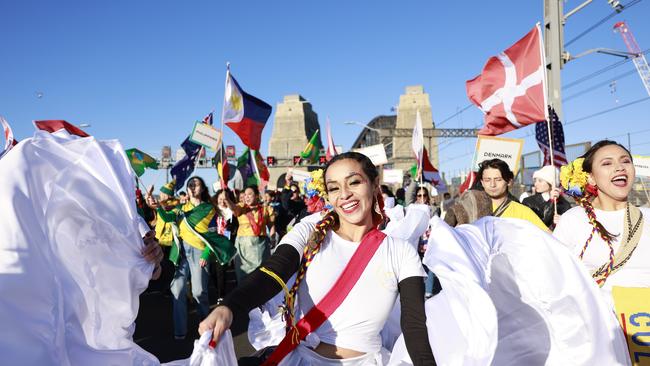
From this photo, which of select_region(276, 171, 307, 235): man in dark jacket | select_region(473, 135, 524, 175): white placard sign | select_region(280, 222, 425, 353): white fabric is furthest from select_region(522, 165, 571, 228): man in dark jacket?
select_region(276, 171, 307, 235): man in dark jacket

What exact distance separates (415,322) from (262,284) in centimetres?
65

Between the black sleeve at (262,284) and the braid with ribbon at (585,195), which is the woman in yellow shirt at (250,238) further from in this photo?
the black sleeve at (262,284)

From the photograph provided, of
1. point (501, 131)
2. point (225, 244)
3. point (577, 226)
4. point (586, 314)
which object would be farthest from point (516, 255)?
point (225, 244)

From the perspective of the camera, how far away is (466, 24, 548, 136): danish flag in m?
5.71

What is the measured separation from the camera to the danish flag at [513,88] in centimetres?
571

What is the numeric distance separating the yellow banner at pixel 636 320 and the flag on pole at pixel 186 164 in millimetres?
8780

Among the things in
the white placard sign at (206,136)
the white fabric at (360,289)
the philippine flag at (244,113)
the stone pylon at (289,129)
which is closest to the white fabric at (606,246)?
the white fabric at (360,289)

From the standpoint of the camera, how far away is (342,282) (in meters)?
2.17

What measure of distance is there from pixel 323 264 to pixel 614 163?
1.98 metres

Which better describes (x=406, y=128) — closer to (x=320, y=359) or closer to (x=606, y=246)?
(x=606, y=246)

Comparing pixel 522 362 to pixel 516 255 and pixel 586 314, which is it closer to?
pixel 586 314

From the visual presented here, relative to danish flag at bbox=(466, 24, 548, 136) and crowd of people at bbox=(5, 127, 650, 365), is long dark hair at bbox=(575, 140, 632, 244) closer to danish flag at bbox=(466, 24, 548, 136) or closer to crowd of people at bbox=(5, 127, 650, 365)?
crowd of people at bbox=(5, 127, 650, 365)

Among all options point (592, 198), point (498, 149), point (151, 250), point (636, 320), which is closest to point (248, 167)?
point (498, 149)

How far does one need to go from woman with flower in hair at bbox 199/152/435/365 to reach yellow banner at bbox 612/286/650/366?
1.19 metres
